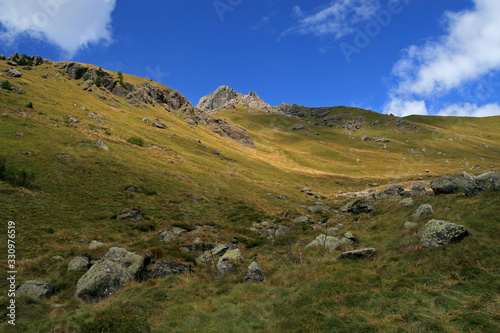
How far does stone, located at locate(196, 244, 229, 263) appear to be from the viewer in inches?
795

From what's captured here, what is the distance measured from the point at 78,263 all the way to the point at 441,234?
24.2 metres

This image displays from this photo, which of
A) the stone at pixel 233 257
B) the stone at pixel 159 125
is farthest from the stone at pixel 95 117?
the stone at pixel 233 257

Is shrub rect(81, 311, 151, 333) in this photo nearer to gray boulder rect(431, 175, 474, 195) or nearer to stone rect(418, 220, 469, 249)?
stone rect(418, 220, 469, 249)

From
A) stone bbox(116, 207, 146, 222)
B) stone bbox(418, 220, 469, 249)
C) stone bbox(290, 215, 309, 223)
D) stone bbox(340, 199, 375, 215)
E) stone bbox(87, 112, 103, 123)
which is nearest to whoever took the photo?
stone bbox(418, 220, 469, 249)

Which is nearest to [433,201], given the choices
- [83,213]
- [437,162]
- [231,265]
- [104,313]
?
[231,265]

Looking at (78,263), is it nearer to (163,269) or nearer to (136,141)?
(163,269)

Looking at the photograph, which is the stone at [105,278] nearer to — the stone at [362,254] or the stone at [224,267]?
the stone at [224,267]

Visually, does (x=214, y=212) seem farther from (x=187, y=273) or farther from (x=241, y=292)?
(x=241, y=292)

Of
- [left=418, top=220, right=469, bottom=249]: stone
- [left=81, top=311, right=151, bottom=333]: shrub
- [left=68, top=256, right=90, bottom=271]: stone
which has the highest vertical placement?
[left=418, top=220, right=469, bottom=249]: stone

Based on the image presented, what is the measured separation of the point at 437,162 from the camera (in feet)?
348

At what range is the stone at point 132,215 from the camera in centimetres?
2630

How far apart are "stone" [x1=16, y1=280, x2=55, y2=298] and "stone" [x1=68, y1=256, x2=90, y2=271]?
1932 mm

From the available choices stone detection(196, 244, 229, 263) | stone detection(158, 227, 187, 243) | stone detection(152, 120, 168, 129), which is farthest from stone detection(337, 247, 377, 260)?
stone detection(152, 120, 168, 129)

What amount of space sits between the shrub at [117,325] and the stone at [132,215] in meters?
18.2
